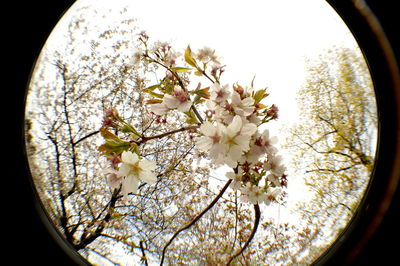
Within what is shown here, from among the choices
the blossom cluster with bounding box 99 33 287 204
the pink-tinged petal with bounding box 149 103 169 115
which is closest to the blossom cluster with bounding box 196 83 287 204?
the blossom cluster with bounding box 99 33 287 204

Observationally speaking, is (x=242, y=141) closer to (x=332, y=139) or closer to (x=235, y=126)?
(x=235, y=126)

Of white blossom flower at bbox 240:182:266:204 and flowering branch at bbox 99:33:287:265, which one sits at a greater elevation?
flowering branch at bbox 99:33:287:265

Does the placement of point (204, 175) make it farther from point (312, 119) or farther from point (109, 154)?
point (109, 154)

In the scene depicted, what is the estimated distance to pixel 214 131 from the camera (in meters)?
0.54

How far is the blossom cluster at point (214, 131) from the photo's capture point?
1.75 feet

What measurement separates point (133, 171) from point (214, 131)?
9.8 inches

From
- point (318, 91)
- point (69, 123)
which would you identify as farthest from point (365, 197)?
point (69, 123)

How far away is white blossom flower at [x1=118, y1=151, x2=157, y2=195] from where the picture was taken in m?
0.52

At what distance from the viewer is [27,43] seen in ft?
2.59

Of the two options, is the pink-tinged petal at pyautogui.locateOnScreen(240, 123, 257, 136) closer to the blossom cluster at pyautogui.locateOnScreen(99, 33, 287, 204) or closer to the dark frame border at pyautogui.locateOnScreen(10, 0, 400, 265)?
the blossom cluster at pyautogui.locateOnScreen(99, 33, 287, 204)
